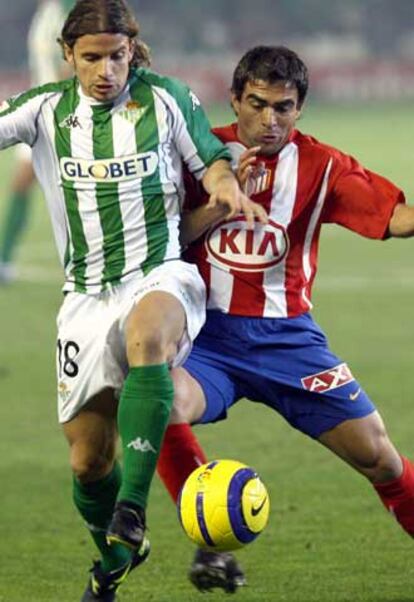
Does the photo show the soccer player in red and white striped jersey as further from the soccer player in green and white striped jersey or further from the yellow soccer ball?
the yellow soccer ball

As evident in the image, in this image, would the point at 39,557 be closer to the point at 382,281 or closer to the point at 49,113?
the point at 49,113

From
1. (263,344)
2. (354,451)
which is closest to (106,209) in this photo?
(263,344)

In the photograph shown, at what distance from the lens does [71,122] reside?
6.35m

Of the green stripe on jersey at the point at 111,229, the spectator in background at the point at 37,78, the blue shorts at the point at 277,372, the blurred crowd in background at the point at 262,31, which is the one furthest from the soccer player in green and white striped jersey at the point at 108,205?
the blurred crowd in background at the point at 262,31

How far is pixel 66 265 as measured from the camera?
6422 mm

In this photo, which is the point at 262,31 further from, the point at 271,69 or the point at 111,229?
the point at 111,229

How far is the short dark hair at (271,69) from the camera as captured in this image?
6.36 m

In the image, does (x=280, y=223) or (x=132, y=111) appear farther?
(x=280, y=223)

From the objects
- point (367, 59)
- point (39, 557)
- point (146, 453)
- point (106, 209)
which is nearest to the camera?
point (146, 453)

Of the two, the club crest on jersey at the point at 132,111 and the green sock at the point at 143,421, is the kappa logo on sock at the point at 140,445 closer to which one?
the green sock at the point at 143,421

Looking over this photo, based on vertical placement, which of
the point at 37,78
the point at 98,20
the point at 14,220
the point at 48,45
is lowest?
the point at 14,220

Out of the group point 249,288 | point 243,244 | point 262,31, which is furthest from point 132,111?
point 262,31

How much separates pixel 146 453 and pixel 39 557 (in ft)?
4.70

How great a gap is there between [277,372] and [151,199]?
713 millimetres
